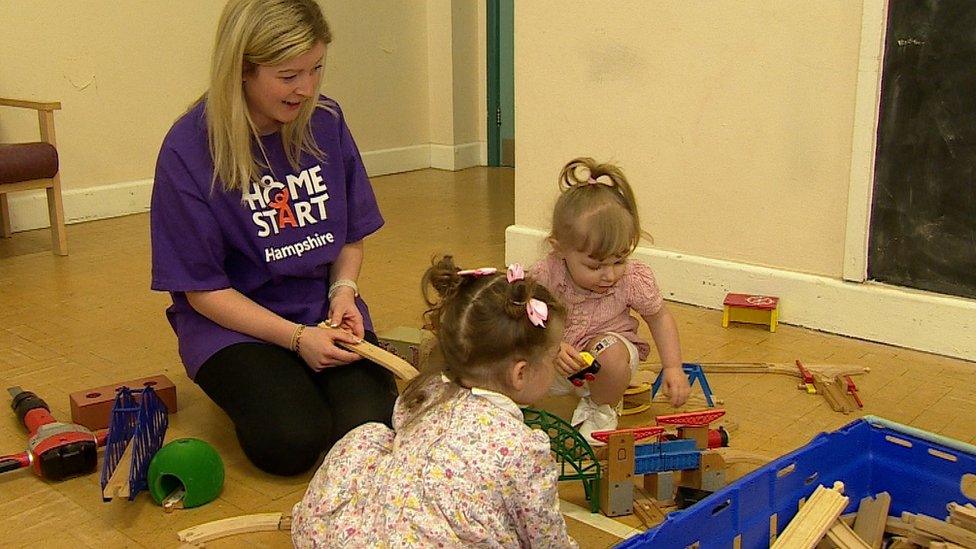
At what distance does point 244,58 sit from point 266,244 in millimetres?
329

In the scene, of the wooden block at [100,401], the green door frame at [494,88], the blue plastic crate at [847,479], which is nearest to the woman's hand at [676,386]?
the blue plastic crate at [847,479]

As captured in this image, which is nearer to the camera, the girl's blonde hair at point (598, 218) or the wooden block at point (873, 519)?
the wooden block at point (873, 519)

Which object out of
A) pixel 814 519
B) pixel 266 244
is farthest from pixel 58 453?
pixel 814 519

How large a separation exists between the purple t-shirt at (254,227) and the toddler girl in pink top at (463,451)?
57 centimetres

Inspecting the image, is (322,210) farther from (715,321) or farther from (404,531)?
(715,321)

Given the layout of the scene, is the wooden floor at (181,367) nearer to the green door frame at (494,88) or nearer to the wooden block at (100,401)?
the wooden block at (100,401)

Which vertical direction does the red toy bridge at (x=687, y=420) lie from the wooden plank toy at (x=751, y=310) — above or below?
above

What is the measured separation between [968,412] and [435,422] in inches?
47.8

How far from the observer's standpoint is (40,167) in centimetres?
315

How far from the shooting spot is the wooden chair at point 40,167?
307 cm

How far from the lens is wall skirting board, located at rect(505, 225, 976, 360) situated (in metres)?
2.21

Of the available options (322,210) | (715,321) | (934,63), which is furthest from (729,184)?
(322,210)

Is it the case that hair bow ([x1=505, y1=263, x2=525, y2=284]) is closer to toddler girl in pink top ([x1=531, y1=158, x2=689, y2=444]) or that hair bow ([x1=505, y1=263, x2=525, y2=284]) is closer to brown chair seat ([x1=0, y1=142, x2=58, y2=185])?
toddler girl in pink top ([x1=531, y1=158, x2=689, y2=444])

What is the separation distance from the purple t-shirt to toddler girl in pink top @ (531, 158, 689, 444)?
0.40 m
